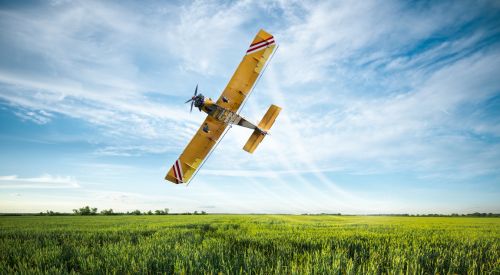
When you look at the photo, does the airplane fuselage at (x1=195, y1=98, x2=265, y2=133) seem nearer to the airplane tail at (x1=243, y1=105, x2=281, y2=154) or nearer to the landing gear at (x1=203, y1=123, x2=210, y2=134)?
the landing gear at (x1=203, y1=123, x2=210, y2=134)

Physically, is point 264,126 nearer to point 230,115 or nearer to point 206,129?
point 230,115

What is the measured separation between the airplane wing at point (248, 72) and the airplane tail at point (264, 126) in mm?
2910

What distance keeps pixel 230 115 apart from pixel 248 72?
12.0ft

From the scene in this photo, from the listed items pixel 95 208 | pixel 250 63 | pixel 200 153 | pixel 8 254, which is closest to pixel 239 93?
pixel 250 63

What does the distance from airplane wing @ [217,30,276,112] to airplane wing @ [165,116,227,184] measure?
101 inches

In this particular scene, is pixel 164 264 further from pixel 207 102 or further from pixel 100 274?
pixel 207 102

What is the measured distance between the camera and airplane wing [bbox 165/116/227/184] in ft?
71.4

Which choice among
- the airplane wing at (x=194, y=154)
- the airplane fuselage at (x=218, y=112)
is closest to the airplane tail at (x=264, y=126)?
the airplane fuselage at (x=218, y=112)

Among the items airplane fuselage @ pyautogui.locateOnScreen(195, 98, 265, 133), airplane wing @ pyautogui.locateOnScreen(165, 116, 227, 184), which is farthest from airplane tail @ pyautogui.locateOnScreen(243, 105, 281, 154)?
airplane wing @ pyautogui.locateOnScreen(165, 116, 227, 184)

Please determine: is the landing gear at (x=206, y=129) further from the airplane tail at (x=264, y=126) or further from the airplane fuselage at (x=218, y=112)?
the airplane tail at (x=264, y=126)

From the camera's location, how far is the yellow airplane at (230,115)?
60.5 feet

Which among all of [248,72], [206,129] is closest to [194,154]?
[206,129]

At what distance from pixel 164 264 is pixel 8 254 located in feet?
18.1

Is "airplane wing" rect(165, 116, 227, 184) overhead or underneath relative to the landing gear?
underneath
